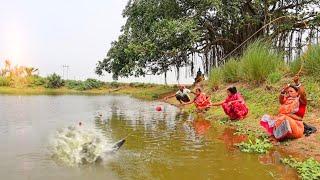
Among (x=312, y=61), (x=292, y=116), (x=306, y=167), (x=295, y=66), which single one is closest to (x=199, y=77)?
(x=295, y=66)

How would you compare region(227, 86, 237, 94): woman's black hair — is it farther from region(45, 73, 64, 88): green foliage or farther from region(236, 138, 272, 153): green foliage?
region(45, 73, 64, 88): green foliage

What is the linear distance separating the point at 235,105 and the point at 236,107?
6 cm

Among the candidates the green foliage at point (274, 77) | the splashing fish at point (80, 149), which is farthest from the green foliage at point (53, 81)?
the splashing fish at point (80, 149)

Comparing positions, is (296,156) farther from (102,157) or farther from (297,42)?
(297,42)

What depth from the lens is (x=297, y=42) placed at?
21.8 meters

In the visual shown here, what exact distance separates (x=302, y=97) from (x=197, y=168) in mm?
2880

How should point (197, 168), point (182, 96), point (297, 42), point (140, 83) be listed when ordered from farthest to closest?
point (140, 83)
point (297, 42)
point (182, 96)
point (197, 168)

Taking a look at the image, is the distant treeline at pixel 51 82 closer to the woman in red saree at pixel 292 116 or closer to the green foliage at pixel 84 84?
the green foliage at pixel 84 84

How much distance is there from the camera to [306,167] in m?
6.45

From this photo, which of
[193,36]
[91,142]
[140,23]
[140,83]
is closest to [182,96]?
[193,36]

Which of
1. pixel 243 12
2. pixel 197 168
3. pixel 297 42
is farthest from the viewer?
pixel 243 12

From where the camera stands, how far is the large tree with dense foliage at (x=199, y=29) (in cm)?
2203

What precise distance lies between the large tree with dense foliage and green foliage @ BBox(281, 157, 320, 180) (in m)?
14.4

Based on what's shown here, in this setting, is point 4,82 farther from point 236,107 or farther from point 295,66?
point 236,107
